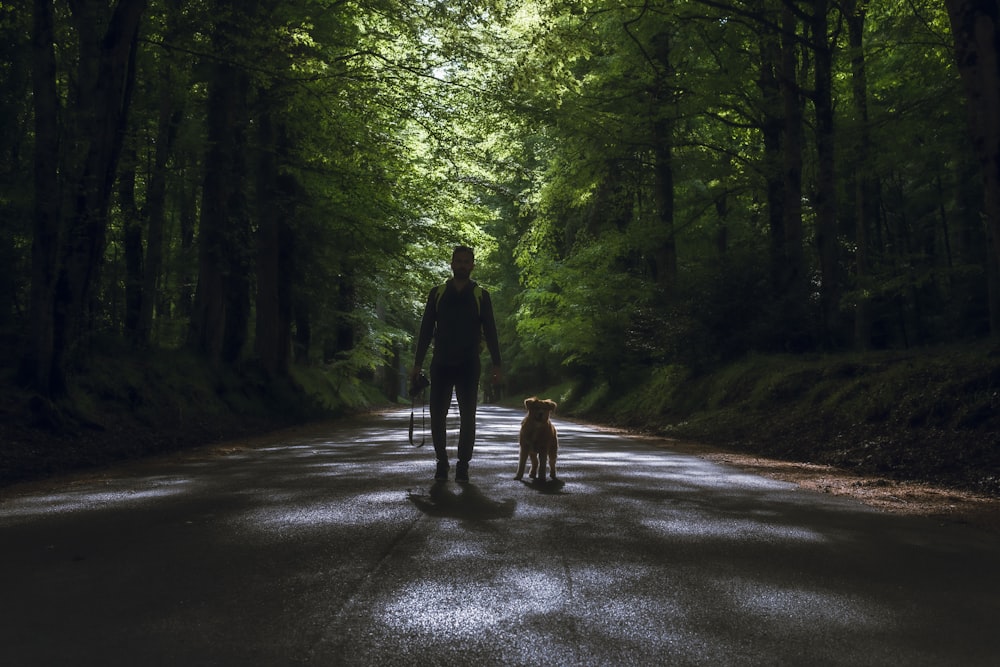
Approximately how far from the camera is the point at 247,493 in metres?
7.13

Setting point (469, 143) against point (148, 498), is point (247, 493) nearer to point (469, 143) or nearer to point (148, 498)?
point (148, 498)

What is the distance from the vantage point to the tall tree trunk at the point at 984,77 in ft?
29.0

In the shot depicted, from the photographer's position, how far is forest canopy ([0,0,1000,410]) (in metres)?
12.2

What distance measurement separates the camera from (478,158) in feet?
66.0

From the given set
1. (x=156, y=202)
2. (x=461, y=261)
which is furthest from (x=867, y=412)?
(x=156, y=202)

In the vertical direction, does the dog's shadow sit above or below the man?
below

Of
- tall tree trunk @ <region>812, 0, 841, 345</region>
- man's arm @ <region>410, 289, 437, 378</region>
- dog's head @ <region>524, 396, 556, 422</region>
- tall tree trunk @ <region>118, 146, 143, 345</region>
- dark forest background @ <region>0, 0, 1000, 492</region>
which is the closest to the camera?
dog's head @ <region>524, 396, 556, 422</region>

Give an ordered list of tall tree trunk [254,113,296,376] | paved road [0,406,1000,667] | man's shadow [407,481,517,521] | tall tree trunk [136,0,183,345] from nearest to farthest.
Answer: paved road [0,406,1000,667] < man's shadow [407,481,517,521] < tall tree trunk [136,0,183,345] < tall tree trunk [254,113,296,376]

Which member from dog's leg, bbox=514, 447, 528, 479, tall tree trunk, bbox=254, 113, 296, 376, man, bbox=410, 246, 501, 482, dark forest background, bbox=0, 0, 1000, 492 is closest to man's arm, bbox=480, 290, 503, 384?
man, bbox=410, 246, 501, 482

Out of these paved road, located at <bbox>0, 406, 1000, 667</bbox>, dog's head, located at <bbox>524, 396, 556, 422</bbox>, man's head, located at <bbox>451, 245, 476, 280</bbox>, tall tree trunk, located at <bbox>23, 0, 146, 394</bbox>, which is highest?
tall tree trunk, located at <bbox>23, 0, 146, 394</bbox>

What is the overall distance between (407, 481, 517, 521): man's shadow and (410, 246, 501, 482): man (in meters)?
0.65

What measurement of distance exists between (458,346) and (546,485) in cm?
158

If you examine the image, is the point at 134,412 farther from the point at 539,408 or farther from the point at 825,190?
the point at 825,190

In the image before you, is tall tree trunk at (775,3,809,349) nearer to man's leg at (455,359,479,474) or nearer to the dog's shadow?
the dog's shadow
